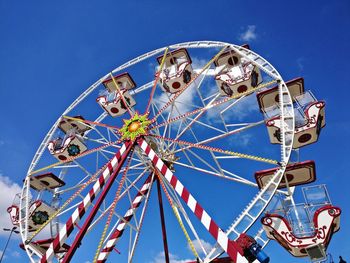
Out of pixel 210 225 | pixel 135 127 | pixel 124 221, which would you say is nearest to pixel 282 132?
pixel 210 225

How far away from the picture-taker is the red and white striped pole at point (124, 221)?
9.93 m

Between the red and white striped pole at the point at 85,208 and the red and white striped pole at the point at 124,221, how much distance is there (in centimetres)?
162

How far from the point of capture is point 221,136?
11336mm

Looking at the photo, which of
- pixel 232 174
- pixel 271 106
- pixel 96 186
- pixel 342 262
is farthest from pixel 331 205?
pixel 96 186

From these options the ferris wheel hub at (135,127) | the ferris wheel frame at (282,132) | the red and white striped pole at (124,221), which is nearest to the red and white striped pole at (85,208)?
the ferris wheel hub at (135,127)

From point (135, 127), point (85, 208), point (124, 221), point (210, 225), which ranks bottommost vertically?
point (124, 221)

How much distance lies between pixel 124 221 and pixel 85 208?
Result: 85.5 inches

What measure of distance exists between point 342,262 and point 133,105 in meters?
9.51

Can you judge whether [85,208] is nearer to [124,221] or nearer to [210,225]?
[124,221]

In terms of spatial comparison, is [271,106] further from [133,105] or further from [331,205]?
[133,105]

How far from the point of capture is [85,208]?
877 cm

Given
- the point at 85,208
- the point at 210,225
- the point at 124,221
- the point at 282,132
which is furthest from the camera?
the point at 124,221

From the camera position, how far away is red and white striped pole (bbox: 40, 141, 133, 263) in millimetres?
7996

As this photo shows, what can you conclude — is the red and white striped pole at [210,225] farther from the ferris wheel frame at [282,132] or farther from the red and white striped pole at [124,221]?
the red and white striped pole at [124,221]
